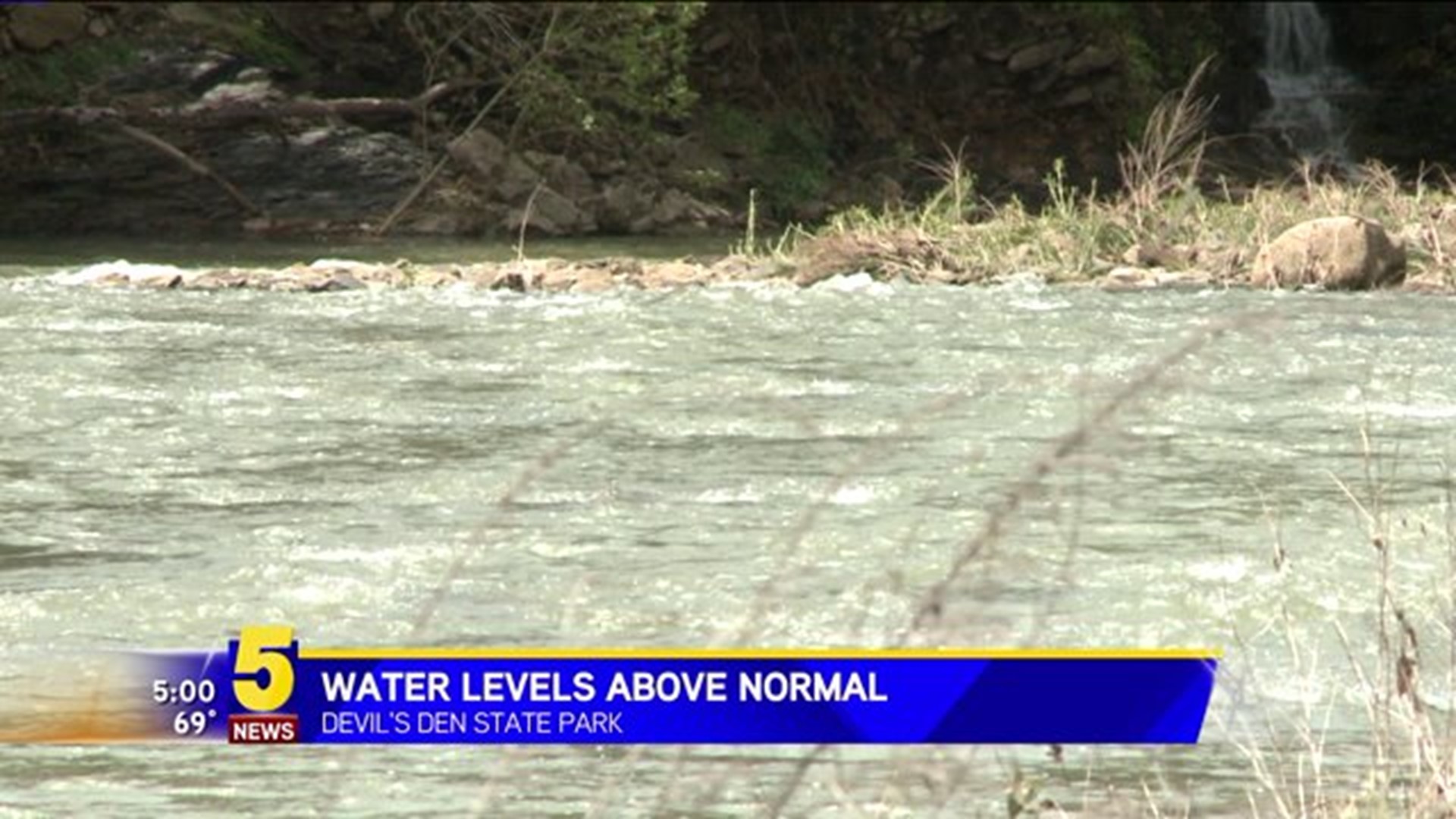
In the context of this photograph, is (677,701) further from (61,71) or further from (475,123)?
(61,71)

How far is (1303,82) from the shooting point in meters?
31.2

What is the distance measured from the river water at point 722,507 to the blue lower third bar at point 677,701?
0.13m

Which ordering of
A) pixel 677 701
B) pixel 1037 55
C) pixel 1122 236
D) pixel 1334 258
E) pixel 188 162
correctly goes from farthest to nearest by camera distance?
pixel 1037 55 < pixel 188 162 < pixel 1122 236 < pixel 1334 258 < pixel 677 701

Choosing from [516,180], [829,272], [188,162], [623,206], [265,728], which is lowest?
[623,206]

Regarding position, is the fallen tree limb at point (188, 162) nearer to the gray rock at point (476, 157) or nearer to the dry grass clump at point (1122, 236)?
the gray rock at point (476, 157)

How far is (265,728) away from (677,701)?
666 millimetres

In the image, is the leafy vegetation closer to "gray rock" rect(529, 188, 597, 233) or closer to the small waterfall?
"gray rock" rect(529, 188, 597, 233)

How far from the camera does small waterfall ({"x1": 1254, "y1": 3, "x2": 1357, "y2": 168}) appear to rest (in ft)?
98.9

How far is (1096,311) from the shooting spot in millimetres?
17016

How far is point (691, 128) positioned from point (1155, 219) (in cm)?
955

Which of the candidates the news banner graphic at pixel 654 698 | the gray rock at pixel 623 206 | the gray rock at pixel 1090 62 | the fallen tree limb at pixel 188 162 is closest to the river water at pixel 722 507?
the news banner graphic at pixel 654 698

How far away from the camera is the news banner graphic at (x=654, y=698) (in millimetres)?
4918

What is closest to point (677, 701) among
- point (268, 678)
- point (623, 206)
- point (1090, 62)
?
point (268, 678)

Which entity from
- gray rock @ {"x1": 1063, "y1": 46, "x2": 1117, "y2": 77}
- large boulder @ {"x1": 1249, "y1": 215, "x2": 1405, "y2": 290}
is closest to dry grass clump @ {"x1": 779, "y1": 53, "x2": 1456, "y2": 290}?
large boulder @ {"x1": 1249, "y1": 215, "x2": 1405, "y2": 290}
